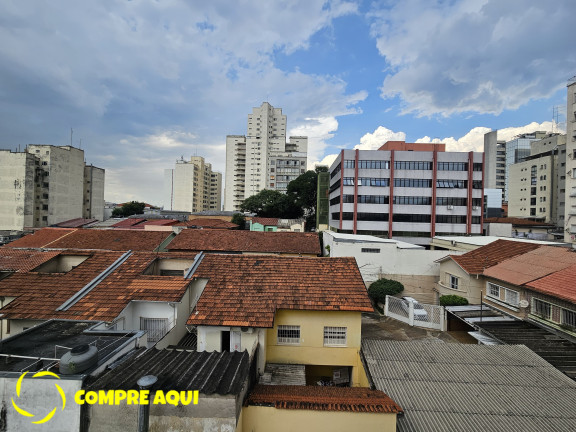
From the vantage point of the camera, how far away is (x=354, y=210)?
44625 millimetres

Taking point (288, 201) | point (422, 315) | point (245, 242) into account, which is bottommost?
point (422, 315)

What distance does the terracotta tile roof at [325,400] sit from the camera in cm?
634

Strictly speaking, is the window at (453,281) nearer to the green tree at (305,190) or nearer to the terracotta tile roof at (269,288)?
the terracotta tile roof at (269,288)

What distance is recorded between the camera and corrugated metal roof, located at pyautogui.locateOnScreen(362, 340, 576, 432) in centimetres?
671

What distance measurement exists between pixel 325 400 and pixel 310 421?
554mm

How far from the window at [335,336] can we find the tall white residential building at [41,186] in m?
65.5

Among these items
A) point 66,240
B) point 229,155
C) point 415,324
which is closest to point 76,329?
point 415,324

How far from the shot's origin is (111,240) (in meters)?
25.6

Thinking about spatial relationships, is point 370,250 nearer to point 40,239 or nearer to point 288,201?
point 40,239

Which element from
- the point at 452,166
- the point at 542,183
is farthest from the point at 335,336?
the point at 542,183

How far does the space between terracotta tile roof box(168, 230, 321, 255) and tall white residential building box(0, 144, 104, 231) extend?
46228mm

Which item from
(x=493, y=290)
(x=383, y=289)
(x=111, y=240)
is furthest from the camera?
(x=111, y=240)

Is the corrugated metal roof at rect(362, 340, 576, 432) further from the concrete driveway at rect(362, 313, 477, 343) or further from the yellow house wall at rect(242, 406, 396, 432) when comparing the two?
the concrete driveway at rect(362, 313, 477, 343)

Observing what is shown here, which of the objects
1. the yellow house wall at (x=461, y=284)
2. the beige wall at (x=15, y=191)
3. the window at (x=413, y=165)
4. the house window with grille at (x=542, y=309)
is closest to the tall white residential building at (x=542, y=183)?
the window at (x=413, y=165)
